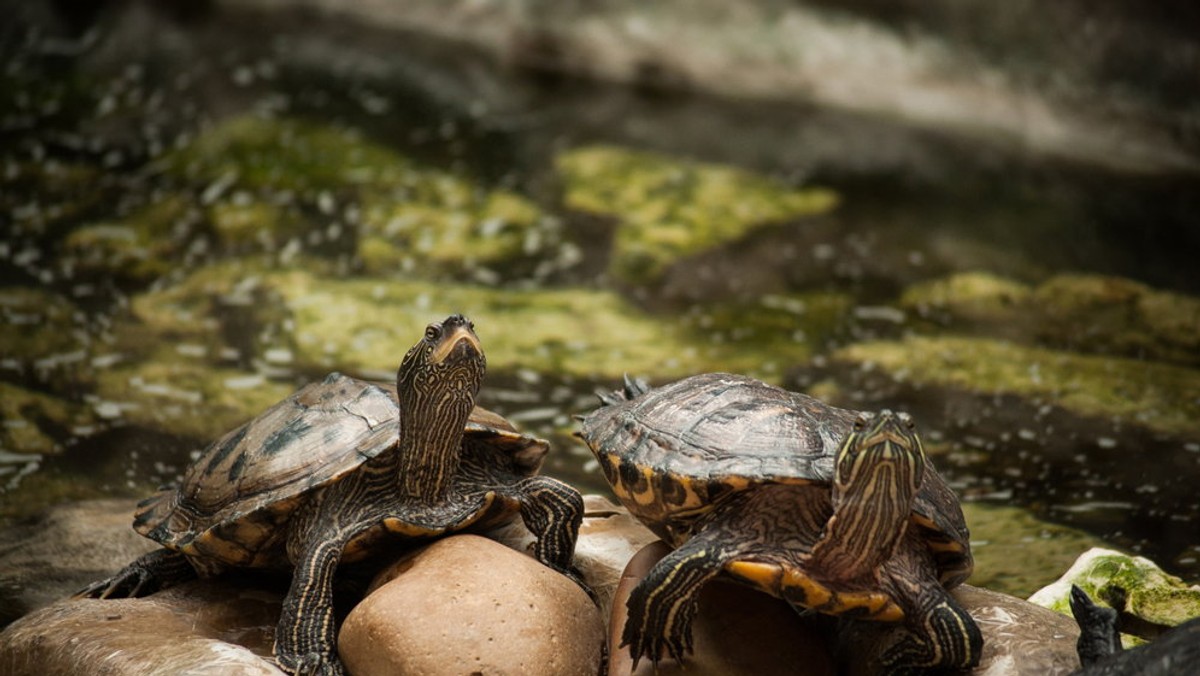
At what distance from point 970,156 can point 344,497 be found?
308 inches

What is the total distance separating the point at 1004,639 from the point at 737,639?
692mm

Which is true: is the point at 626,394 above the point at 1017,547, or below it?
above

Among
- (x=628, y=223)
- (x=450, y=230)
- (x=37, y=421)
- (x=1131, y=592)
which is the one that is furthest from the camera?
(x=628, y=223)

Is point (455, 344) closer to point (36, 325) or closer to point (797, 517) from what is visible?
point (797, 517)

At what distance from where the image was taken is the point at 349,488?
3.46 metres

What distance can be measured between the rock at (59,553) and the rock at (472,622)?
4.80ft

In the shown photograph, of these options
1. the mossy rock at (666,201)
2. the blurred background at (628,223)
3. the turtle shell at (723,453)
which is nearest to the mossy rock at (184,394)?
the blurred background at (628,223)

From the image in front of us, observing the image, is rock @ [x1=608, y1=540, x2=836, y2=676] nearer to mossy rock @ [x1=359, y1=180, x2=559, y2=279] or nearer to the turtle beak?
the turtle beak

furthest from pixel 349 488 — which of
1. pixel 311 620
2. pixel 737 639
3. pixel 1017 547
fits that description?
pixel 1017 547

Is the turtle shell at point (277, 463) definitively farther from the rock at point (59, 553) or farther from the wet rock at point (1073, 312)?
the wet rock at point (1073, 312)

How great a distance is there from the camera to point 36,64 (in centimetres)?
1095

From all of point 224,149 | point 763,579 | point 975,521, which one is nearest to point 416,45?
point 224,149

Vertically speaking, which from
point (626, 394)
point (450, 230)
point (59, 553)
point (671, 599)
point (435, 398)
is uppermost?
point (435, 398)

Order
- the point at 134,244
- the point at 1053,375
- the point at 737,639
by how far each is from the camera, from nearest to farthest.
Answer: the point at 737,639 < the point at 1053,375 < the point at 134,244
